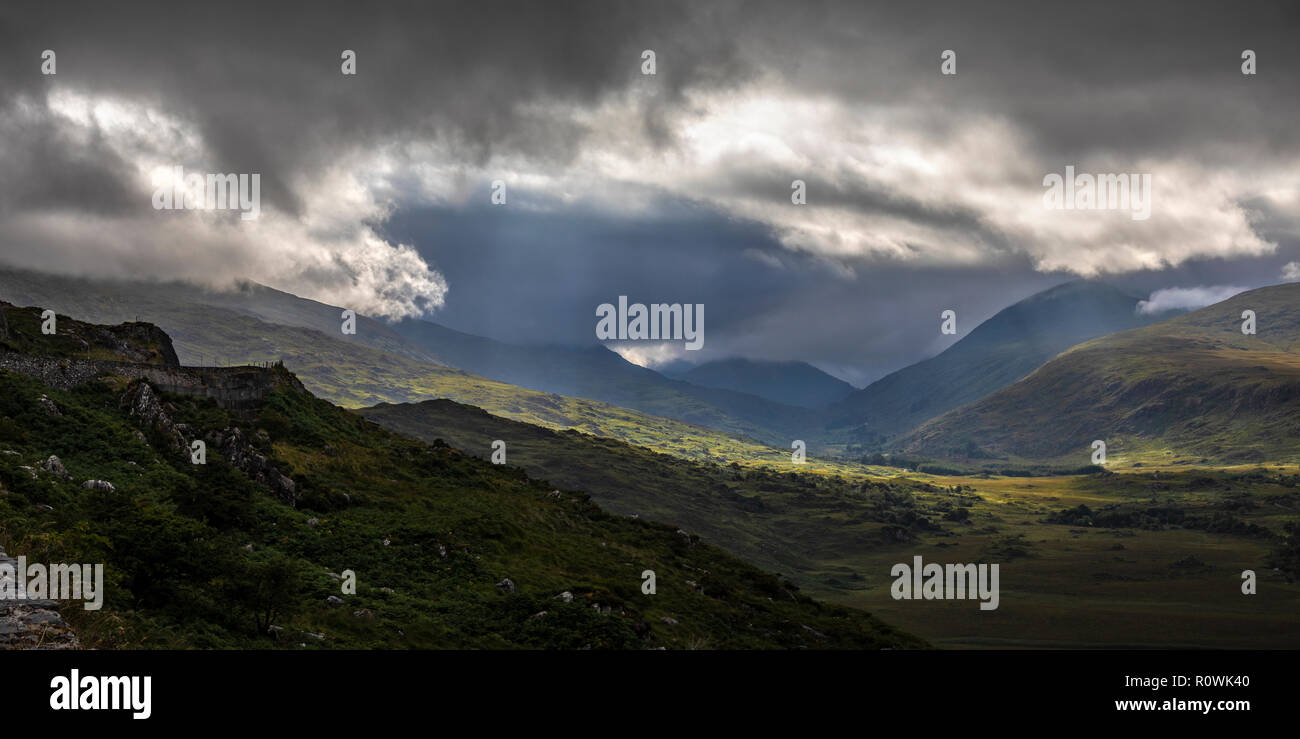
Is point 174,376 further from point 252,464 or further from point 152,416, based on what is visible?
point 252,464

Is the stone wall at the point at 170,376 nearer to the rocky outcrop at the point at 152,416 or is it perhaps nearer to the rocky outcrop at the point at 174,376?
the rocky outcrop at the point at 174,376

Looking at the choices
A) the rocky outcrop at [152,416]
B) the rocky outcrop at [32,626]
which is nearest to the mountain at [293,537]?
the rocky outcrop at [152,416]

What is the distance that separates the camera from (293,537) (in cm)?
5466

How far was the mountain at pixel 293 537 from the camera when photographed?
1371 inches

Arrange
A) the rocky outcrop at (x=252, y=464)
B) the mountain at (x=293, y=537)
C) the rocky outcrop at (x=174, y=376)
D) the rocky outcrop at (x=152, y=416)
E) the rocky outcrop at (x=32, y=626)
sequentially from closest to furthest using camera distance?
the rocky outcrop at (x=32, y=626), the mountain at (x=293, y=537), the rocky outcrop at (x=152, y=416), the rocky outcrop at (x=174, y=376), the rocky outcrop at (x=252, y=464)

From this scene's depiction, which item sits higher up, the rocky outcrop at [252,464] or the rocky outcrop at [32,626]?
the rocky outcrop at [252,464]

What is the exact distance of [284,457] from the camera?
7000cm

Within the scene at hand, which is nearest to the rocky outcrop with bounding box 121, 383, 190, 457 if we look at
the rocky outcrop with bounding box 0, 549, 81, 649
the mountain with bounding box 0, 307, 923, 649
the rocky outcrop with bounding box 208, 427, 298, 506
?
the mountain with bounding box 0, 307, 923, 649

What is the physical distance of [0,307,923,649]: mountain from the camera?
114 ft

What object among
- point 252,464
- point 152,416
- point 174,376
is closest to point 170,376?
point 174,376
